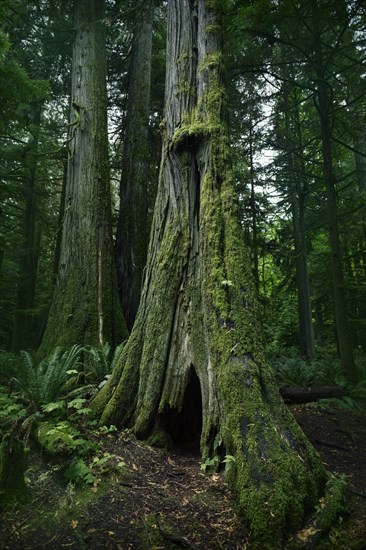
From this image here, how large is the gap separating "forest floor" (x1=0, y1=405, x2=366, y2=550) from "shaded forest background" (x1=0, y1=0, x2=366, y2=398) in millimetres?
4153

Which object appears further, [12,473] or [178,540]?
[12,473]

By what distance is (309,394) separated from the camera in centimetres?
658

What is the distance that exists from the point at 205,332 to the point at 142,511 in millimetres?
1659

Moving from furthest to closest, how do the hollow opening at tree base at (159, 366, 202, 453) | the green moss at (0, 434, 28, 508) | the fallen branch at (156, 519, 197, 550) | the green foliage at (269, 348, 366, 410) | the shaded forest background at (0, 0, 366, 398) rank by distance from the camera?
the shaded forest background at (0, 0, 366, 398) < the green foliage at (269, 348, 366, 410) < the hollow opening at tree base at (159, 366, 202, 453) < the green moss at (0, 434, 28, 508) < the fallen branch at (156, 519, 197, 550)

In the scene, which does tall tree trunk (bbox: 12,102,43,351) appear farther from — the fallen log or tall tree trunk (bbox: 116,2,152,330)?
the fallen log

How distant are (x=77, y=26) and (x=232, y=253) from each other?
303 inches

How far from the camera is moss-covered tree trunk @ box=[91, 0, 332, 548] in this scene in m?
2.85

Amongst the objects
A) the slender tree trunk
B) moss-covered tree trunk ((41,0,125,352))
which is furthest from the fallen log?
the slender tree trunk

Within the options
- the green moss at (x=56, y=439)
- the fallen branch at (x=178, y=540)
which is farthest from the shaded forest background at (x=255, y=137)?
the fallen branch at (x=178, y=540)

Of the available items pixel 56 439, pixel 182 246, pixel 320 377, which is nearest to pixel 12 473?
pixel 56 439

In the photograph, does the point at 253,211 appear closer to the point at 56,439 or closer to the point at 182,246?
the point at 182,246

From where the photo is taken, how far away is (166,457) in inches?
148

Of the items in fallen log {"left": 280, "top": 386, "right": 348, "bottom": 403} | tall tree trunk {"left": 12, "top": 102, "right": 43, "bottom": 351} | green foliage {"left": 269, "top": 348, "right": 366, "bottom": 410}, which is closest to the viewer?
fallen log {"left": 280, "top": 386, "right": 348, "bottom": 403}

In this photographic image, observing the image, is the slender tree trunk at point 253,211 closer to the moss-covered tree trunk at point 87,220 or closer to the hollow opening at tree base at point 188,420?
the moss-covered tree trunk at point 87,220
